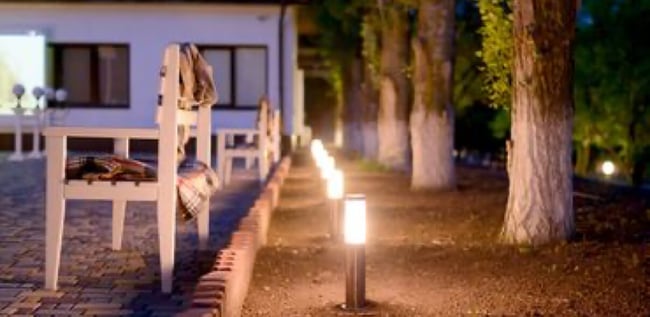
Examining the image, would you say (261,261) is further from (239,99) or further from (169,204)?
(239,99)

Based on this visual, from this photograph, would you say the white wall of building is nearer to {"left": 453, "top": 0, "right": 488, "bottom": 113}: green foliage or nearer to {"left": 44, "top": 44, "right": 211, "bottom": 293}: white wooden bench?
{"left": 453, "top": 0, "right": 488, "bottom": 113}: green foliage

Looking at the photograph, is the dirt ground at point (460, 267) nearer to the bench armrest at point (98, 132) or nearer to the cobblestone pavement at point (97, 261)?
the cobblestone pavement at point (97, 261)

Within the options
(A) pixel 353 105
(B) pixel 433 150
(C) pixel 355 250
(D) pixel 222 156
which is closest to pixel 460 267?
(C) pixel 355 250

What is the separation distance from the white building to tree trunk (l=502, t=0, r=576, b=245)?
18076 mm

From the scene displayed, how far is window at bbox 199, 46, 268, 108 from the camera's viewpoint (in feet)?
86.9

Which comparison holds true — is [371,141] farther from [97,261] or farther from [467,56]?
[97,261]

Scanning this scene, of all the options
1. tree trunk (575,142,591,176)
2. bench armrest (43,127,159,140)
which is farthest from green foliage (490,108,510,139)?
bench armrest (43,127,159,140)

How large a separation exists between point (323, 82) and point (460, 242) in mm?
53058

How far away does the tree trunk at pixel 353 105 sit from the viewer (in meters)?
31.5

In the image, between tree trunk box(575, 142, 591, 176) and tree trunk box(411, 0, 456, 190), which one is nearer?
tree trunk box(411, 0, 456, 190)

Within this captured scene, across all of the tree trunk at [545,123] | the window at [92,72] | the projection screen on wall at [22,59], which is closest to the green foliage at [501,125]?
the window at [92,72]

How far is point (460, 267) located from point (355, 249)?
63.9 inches

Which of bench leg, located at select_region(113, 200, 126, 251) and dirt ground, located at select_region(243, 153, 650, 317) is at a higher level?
bench leg, located at select_region(113, 200, 126, 251)

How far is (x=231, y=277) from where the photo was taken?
18.6ft
